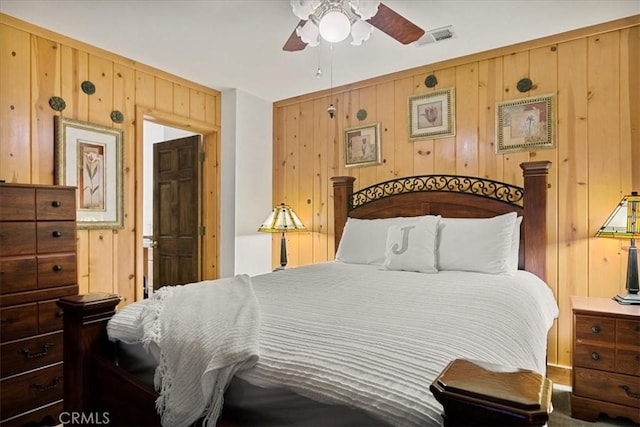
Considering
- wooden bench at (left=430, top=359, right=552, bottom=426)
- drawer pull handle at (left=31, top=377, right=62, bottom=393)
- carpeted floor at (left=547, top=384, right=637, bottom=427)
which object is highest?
wooden bench at (left=430, top=359, right=552, bottom=426)

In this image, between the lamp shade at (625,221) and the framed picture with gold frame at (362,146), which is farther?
the framed picture with gold frame at (362,146)

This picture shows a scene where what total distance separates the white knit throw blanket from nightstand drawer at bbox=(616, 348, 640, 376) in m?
2.04

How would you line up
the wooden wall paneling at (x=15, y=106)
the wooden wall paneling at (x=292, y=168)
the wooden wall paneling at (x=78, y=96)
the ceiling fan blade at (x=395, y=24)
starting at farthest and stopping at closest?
1. the wooden wall paneling at (x=292, y=168)
2. the wooden wall paneling at (x=78, y=96)
3. the wooden wall paneling at (x=15, y=106)
4. the ceiling fan blade at (x=395, y=24)

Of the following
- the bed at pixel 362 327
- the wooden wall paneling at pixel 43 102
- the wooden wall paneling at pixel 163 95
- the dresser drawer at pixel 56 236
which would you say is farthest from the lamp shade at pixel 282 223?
the wooden wall paneling at pixel 43 102

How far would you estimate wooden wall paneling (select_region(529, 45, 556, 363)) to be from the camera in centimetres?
275

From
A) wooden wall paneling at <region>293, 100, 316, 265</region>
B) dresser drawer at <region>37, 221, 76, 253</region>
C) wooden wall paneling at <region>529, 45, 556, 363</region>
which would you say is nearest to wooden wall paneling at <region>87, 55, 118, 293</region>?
dresser drawer at <region>37, 221, 76, 253</region>

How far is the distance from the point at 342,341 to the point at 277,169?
11.1 ft

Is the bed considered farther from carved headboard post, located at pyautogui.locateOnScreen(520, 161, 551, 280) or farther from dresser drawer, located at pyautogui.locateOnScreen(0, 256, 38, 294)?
dresser drawer, located at pyautogui.locateOnScreen(0, 256, 38, 294)

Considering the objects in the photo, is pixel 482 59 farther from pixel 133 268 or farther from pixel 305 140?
pixel 133 268

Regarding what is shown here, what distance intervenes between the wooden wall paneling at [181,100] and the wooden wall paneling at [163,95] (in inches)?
1.7

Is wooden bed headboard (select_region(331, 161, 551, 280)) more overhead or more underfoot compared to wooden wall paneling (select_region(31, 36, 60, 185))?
more underfoot

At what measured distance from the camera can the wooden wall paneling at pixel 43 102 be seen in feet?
8.52

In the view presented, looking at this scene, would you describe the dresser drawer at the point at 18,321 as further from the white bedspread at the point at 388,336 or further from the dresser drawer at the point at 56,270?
the white bedspread at the point at 388,336

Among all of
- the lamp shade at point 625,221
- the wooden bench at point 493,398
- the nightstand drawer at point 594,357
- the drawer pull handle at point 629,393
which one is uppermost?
the lamp shade at point 625,221
